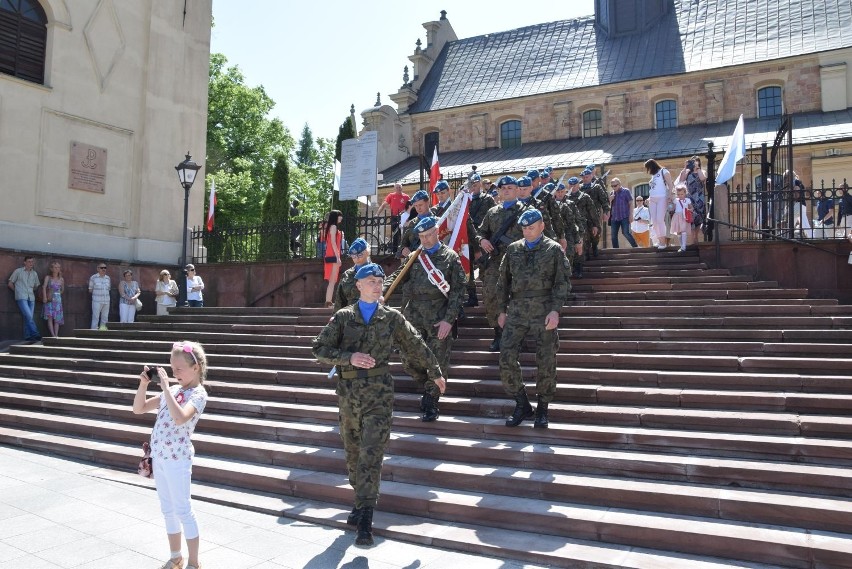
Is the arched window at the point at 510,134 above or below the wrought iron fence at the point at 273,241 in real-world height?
above

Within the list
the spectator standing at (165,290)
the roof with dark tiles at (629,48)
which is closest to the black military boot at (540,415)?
the spectator standing at (165,290)

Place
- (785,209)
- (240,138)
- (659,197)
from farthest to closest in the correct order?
(240,138)
(659,197)
(785,209)

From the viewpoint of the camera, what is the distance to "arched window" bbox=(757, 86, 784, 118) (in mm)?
28984

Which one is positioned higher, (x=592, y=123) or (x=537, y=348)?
(x=592, y=123)

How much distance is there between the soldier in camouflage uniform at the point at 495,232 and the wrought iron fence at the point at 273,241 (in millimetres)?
5925

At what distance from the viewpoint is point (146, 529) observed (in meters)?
5.65

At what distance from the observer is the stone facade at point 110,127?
53.5ft

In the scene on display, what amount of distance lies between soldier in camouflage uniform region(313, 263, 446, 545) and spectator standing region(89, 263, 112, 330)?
1212cm

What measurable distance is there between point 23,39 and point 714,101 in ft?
86.6

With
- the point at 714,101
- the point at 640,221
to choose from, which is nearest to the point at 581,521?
the point at 640,221

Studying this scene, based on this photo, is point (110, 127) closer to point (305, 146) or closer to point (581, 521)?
point (581, 521)

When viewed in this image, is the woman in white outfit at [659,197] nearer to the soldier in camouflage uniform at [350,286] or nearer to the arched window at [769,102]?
the soldier in camouflage uniform at [350,286]

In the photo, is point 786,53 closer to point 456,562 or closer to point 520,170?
point 520,170

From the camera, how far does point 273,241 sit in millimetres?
16938
